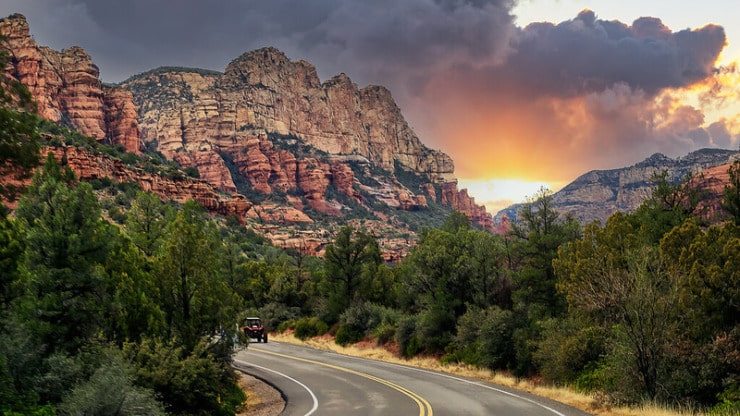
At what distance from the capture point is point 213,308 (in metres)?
17.6

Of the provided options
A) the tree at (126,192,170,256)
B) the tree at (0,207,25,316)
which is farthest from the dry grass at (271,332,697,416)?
the tree at (126,192,170,256)

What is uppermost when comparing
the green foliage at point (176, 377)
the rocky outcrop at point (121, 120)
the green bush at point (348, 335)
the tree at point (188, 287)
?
the rocky outcrop at point (121, 120)

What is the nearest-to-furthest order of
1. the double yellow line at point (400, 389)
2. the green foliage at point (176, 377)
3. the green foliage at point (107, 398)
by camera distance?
the green foliage at point (107, 398)
the green foliage at point (176, 377)
the double yellow line at point (400, 389)

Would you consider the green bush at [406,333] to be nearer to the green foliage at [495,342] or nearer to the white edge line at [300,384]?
the green foliage at [495,342]

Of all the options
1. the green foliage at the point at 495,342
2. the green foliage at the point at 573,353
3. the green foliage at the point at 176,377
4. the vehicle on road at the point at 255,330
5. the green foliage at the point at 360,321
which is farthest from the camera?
the vehicle on road at the point at 255,330

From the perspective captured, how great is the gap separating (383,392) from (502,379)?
6394mm

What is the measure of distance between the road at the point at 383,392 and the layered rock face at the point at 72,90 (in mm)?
117774

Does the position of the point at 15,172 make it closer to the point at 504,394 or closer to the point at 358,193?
the point at 504,394

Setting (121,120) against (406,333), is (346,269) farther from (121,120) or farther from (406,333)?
(121,120)

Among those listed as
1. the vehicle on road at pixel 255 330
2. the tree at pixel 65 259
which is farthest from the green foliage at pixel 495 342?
the vehicle on road at pixel 255 330

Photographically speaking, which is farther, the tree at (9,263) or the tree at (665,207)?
the tree at (665,207)

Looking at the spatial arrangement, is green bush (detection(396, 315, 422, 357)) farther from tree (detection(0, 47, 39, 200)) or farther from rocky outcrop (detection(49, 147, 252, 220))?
rocky outcrop (detection(49, 147, 252, 220))

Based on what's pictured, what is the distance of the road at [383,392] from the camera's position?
49.6 feet

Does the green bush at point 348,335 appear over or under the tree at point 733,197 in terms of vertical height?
under
